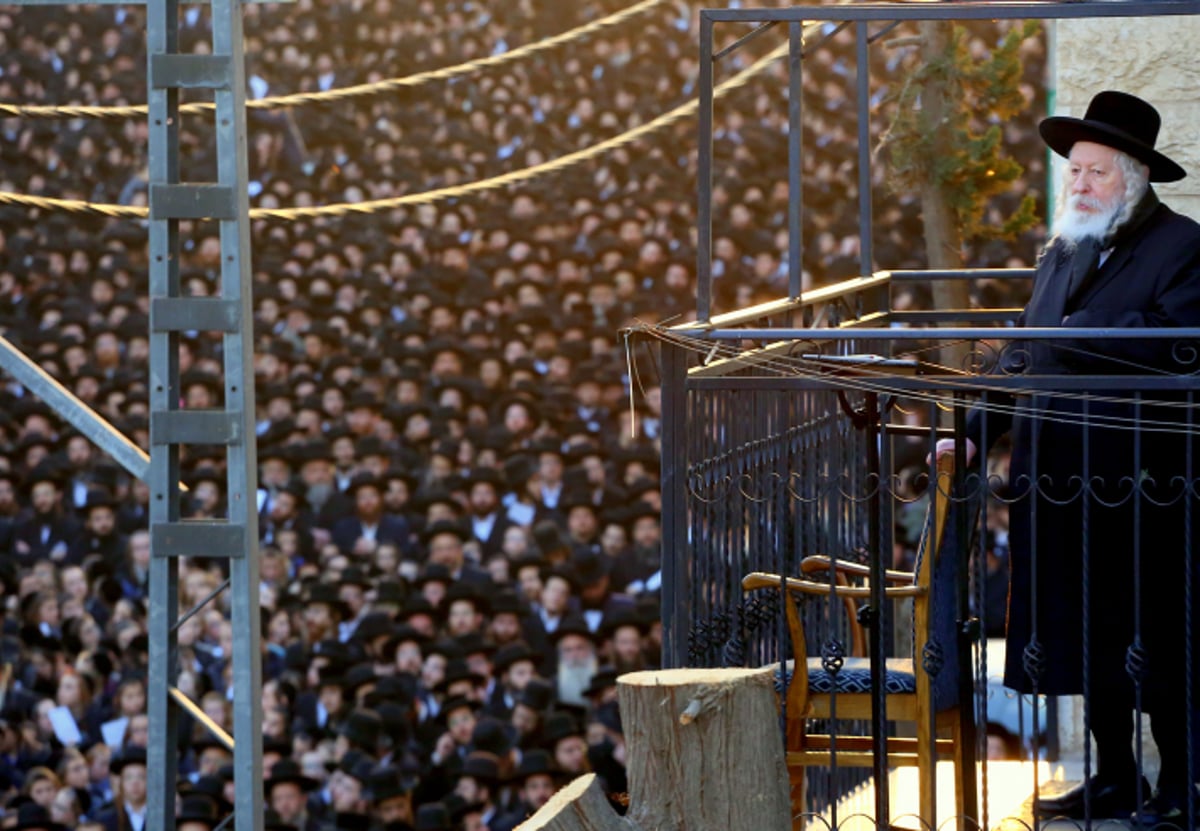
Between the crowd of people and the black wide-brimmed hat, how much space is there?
437 cm

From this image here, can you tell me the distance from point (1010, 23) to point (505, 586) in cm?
372

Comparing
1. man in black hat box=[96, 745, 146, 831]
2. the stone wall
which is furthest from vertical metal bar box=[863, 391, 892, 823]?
man in black hat box=[96, 745, 146, 831]

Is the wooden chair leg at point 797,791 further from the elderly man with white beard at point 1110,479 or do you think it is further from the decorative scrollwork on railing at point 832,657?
the elderly man with white beard at point 1110,479

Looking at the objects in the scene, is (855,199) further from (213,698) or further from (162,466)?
(162,466)

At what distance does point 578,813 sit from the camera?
7.38 feet

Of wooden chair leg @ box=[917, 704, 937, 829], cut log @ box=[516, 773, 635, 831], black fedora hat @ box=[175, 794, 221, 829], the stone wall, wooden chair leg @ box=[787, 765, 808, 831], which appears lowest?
black fedora hat @ box=[175, 794, 221, 829]

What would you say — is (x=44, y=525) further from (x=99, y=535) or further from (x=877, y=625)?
(x=877, y=625)

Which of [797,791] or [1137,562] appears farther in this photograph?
[797,791]

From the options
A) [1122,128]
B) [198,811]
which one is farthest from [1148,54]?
[198,811]

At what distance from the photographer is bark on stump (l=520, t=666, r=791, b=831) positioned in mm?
2391

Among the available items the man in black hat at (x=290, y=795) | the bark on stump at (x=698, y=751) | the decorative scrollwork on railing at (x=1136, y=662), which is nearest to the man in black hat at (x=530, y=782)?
the man in black hat at (x=290, y=795)

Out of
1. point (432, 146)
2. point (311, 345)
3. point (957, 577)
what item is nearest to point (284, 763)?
point (311, 345)

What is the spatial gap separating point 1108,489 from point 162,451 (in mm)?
2386

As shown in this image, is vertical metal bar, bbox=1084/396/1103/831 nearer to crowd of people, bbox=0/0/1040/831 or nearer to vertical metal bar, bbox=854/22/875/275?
vertical metal bar, bbox=854/22/875/275
